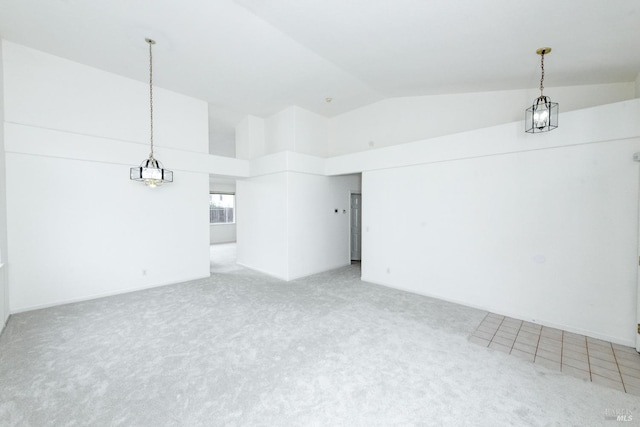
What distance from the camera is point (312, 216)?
5793 mm

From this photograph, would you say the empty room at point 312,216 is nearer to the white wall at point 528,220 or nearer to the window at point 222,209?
the white wall at point 528,220

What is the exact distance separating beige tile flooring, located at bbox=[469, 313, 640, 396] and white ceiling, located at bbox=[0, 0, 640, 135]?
309cm

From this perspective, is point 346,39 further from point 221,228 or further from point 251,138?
point 221,228

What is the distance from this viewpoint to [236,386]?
2.19 meters

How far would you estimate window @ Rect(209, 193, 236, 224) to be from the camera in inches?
424

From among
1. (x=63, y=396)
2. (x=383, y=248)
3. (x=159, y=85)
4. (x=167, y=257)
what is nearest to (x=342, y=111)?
(x=383, y=248)

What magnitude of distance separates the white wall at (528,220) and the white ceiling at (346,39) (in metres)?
0.76

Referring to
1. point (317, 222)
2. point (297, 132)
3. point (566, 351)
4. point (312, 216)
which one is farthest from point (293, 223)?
point (566, 351)

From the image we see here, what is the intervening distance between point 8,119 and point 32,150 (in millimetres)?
447

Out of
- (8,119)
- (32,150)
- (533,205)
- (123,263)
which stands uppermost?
(8,119)

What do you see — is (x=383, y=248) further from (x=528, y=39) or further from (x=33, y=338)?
(x=33, y=338)

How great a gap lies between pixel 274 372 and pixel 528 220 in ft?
11.8

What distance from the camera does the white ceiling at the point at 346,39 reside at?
8.09 feet

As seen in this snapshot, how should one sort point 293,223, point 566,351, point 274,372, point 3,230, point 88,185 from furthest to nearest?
point 293,223
point 88,185
point 3,230
point 566,351
point 274,372
